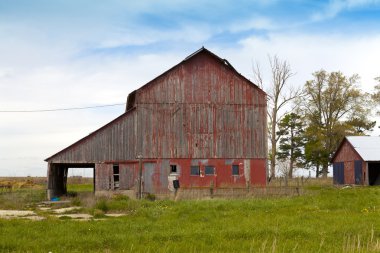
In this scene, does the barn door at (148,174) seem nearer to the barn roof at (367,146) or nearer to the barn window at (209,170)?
the barn window at (209,170)

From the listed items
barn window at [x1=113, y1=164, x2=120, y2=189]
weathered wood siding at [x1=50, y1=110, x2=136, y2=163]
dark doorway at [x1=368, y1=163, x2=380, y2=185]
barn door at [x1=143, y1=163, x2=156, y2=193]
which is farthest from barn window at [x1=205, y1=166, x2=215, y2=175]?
dark doorway at [x1=368, y1=163, x2=380, y2=185]

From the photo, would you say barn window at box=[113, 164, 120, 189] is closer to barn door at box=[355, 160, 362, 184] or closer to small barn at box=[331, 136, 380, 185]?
small barn at box=[331, 136, 380, 185]

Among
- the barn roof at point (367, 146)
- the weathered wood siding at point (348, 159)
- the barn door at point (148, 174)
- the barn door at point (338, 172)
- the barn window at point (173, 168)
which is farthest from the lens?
the barn door at point (338, 172)

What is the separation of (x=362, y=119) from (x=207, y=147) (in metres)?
34.6

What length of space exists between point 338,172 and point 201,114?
842 inches

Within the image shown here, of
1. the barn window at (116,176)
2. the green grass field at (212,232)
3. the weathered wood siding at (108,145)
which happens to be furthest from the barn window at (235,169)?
the green grass field at (212,232)

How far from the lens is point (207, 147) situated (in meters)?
32.2

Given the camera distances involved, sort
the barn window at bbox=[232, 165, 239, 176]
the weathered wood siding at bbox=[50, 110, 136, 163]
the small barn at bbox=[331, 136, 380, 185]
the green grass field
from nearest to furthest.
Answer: the green grass field < the weathered wood siding at bbox=[50, 110, 136, 163] < the barn window at bbox=[232, 165, 239, 176] < the small barn at bbox=[331, 136, 380, 185]

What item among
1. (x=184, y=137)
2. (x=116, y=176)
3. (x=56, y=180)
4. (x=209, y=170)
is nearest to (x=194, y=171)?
(x=209, y=170)

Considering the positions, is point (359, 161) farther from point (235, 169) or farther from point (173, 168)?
point (173, 168)

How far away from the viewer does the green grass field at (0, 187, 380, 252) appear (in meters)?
11.0

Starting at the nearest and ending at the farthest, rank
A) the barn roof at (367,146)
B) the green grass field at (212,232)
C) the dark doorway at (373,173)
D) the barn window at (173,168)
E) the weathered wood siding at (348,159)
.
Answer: the green grass field at (212,232) < the barn window at (173,168) < the barn roof at (367,146) < the dark doorway at (373,173) < the weathered wood siding at (348,159)

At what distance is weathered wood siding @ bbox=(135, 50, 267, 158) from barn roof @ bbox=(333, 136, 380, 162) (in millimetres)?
13134

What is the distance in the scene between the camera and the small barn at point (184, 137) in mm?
31828
